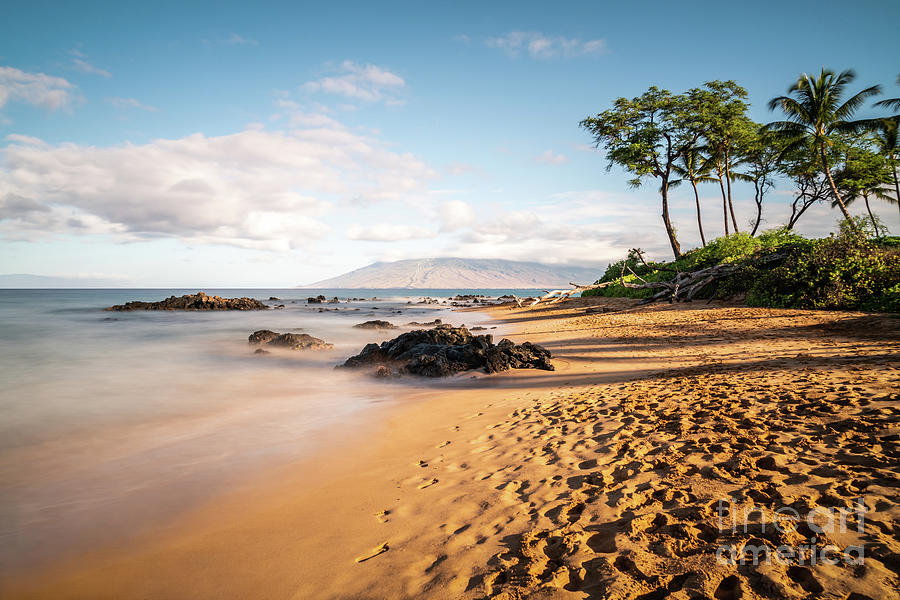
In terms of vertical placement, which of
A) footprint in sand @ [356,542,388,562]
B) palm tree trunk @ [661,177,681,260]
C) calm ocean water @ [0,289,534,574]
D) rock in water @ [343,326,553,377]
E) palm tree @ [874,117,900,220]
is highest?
palm tree @ [874,117,900,220]

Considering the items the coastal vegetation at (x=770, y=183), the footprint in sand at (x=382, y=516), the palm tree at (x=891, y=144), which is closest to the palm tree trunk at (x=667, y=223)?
the coastal vegetation at (x=770, y=183)

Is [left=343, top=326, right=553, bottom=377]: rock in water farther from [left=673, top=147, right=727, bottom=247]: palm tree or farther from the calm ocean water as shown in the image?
[left=673, top=147, right=727, bottom=247]: palm tree

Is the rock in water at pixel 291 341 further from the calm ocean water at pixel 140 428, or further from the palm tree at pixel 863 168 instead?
the palm tree at pixel 863 168

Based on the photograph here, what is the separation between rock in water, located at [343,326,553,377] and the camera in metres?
9.16

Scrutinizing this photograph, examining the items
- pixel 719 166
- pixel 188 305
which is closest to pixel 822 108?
pixel 719 166

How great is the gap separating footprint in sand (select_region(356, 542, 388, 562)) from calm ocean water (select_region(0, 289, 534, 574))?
2.27m

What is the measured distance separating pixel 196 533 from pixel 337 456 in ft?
5.50

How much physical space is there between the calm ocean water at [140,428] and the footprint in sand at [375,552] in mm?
2268

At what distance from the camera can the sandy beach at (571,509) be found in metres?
2.17

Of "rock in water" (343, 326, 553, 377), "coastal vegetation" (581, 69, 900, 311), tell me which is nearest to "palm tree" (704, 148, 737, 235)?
"coastal vegetation" (581, 69, 900, 311)

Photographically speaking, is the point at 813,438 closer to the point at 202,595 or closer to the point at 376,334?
the point at 202,595

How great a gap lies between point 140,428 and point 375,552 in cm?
584

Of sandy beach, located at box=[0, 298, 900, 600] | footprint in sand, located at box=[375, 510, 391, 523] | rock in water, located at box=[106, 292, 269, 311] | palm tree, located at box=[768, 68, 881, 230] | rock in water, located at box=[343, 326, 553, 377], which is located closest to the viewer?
sandy beach, located at box=[0, 298, 900, 600]

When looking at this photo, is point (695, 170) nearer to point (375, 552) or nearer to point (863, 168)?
point (863, 168)
